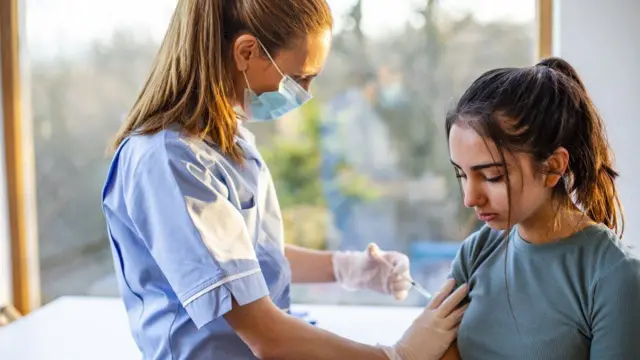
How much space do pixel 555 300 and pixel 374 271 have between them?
626 millimetres

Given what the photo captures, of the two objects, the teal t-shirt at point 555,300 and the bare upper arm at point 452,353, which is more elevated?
the teal t-shirt at point 555,300

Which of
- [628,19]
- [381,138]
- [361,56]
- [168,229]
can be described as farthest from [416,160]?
[168,229]

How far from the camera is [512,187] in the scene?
117 centimetres

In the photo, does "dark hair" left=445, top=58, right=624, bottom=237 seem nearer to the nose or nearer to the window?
the nose

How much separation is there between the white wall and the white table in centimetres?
67

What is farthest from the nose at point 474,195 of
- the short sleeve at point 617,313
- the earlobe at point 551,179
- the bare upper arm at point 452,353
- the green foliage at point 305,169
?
the green foliage at point 305,169

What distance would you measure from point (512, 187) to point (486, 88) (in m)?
0.17

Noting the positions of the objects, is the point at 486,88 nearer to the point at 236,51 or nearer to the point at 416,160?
the point at 236,51

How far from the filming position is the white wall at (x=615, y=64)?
5.95 ft

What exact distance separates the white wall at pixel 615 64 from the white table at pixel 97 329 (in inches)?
26.5

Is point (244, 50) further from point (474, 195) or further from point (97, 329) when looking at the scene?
point (97, 329)

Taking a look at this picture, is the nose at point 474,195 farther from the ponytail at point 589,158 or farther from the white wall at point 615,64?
the white wall at point 615,64

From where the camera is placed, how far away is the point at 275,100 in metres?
1.47

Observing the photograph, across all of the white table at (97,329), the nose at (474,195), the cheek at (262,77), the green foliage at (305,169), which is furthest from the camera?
the green foliage at (305,169)
